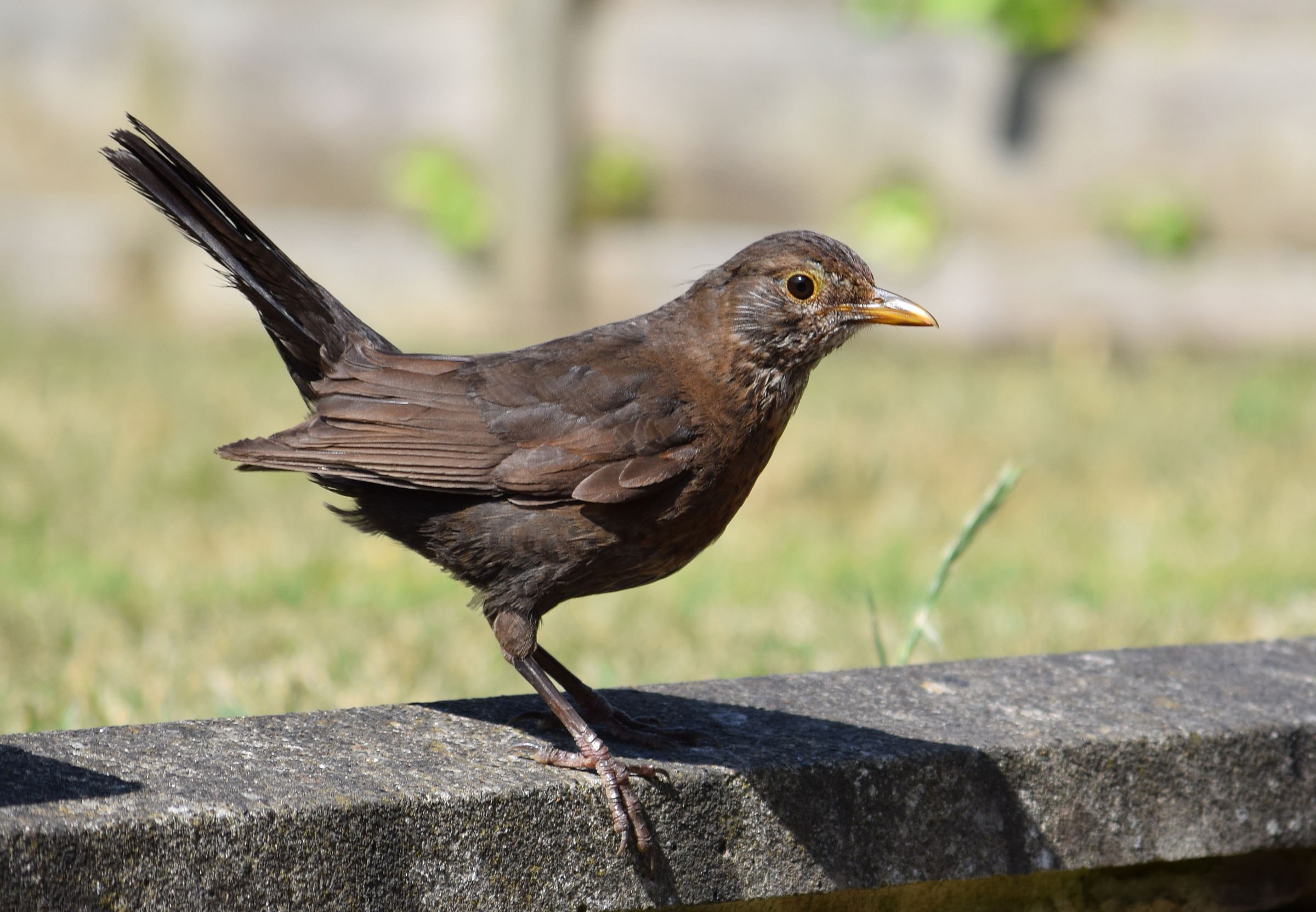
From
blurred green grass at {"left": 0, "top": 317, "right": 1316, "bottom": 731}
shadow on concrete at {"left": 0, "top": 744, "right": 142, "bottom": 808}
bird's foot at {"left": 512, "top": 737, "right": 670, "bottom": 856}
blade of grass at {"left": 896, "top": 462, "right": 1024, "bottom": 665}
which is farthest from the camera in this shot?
blurred green grass at {"left": 0, "top": 317, "right": 1316, "bottom": 731}

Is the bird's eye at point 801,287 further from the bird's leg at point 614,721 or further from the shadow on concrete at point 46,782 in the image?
the shadow on concrete at point 46,782

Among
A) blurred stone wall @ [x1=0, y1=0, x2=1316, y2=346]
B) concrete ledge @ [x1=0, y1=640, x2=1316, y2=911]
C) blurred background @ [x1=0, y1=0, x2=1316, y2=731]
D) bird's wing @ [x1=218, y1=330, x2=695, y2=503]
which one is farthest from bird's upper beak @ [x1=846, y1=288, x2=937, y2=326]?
blurred stone wall @ [x1=0, y1=0, x2=1316, y2=346]

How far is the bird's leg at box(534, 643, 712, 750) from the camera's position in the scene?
2.64 meters

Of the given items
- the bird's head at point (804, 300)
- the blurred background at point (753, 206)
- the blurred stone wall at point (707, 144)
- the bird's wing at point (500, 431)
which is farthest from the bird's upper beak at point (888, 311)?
the blurred stone wall at point (707, 144)

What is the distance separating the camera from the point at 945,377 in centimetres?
860

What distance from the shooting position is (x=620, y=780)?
2342 mm

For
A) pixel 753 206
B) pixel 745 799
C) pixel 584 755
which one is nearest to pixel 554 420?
pixel 584 755

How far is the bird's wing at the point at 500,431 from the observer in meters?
2.68

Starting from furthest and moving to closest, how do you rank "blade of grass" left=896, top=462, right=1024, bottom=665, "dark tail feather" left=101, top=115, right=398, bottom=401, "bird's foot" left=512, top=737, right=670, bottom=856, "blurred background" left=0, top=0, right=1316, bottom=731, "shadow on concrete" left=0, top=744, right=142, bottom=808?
"blurred background" left=0, top=0, right=1316, bottom=731, "blade of grass" left=896, top=462, right=1024, bottom=665, "dark tail feather" left=101, top=115, right=398, bottom=401, "bird's foot" left=512, top=737, right=670, bottom=856, "shadow on concrete" left=0, top=744, right=142, bottom=808

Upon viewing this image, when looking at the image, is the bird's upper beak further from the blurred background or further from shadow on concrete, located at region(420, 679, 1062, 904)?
the blurred background

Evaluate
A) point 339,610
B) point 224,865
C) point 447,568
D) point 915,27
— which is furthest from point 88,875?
point 915,27

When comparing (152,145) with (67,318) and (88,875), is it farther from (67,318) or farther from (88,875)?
(67,318)

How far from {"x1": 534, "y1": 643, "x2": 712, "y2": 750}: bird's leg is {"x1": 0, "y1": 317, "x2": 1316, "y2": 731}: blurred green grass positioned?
107 cm

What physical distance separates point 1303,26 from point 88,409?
7106 mm
